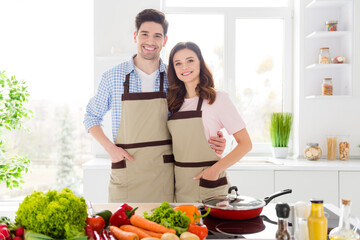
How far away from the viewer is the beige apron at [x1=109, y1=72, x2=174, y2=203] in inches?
86.2

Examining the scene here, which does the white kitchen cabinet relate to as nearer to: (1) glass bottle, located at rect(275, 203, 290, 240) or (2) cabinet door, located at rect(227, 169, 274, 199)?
(2) cabinet door, located at rect(227, 169, 274, 199)

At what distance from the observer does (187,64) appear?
2.19 meters

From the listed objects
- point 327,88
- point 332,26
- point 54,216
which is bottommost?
point 54,216

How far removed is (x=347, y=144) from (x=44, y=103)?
3.24m

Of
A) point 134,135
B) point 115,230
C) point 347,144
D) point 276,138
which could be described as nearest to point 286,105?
point 276,138

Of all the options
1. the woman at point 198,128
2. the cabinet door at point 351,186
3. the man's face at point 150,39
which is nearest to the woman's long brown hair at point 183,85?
the woman at point 198,128

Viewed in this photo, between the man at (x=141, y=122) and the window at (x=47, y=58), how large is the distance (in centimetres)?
173

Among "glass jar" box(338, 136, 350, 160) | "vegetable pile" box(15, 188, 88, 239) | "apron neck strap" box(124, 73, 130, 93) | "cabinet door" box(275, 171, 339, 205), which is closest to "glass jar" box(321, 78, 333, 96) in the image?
"glass jar" box(338, 136, 350, 160)

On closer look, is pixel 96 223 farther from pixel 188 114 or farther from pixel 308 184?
pixel 308 184

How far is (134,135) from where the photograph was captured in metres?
2.24

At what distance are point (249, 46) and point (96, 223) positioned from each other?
10.1 ft

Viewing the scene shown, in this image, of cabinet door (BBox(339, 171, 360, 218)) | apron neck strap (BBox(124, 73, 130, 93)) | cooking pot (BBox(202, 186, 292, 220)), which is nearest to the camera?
cooking pot (BBox(202, 186, 292, 220))

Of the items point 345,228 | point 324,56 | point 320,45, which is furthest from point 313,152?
point 345,228

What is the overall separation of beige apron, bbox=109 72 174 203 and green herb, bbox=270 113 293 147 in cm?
180
